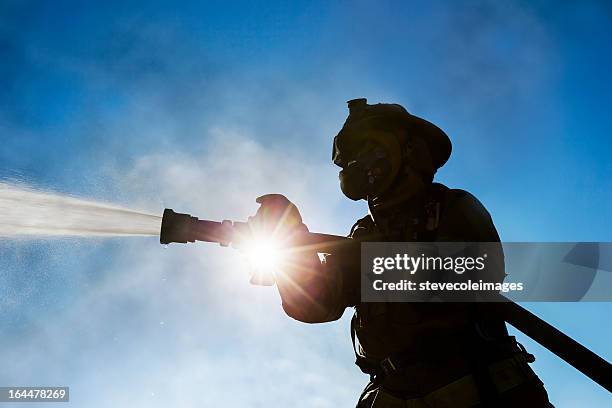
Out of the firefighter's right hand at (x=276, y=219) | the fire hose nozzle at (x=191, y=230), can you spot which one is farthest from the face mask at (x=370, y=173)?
the fire hose nozzle at (x=191, y=230)

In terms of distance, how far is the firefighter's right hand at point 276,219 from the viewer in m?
4.67

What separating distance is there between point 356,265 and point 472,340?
1.27 m

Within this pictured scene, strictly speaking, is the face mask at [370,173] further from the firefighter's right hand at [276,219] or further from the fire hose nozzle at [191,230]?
the fire hose nozzle at [191,230]

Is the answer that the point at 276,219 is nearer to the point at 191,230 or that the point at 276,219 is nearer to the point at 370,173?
the point at 191,230

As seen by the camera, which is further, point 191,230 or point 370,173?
point 370,173

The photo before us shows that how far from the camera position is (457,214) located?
4.36 m

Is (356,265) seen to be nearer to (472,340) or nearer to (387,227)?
(387,227)

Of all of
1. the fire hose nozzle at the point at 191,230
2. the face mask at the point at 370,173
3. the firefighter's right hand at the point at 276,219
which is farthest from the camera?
the face mask at the point at 370,173

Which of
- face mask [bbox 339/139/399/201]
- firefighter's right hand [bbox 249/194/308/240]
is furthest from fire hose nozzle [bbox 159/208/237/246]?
face mask [bbox 339/139/399/201]

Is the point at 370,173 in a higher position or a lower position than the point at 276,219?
higher

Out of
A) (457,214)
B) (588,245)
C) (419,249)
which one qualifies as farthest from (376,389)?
(588,245)

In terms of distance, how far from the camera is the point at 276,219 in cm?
470

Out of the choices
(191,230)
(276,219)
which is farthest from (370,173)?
(191,230)

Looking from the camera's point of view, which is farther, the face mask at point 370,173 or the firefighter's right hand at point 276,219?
the face mask at point 370,173
